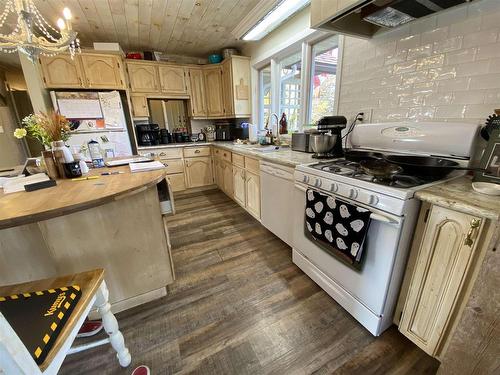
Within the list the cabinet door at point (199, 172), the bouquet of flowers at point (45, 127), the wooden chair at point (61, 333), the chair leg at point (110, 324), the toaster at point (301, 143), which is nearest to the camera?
the wooden chair at point (61, 333)

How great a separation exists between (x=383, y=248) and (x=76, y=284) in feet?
4.65

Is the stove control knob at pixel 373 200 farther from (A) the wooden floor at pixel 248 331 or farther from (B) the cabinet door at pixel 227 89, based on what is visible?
(B) the cabinet door at pixel 227 89

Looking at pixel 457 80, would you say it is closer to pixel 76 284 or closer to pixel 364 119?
pixel 364 119

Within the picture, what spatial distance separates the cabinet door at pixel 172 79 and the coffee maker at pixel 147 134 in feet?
2.18

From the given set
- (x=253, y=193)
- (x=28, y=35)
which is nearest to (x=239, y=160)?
(x=253, y=193)

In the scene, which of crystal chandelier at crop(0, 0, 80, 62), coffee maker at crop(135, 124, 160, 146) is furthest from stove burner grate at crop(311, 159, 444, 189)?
coffee maker at crop(135, 124, 160, 146)

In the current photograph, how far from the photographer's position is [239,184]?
9.34ft

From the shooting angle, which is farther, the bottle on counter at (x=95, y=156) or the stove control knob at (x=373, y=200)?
the bottle on counter at (x=95, y=156)

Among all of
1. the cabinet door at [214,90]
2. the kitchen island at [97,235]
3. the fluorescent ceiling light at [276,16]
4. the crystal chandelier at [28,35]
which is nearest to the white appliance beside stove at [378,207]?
the kitchen island at [97,235]

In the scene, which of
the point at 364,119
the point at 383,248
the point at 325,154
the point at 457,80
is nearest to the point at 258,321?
the point at 383,248

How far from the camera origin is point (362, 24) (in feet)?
4.98

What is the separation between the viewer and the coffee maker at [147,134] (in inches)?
134

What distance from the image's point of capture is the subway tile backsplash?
3.65ft

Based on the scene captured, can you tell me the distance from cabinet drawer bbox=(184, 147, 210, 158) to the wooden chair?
2.81m
